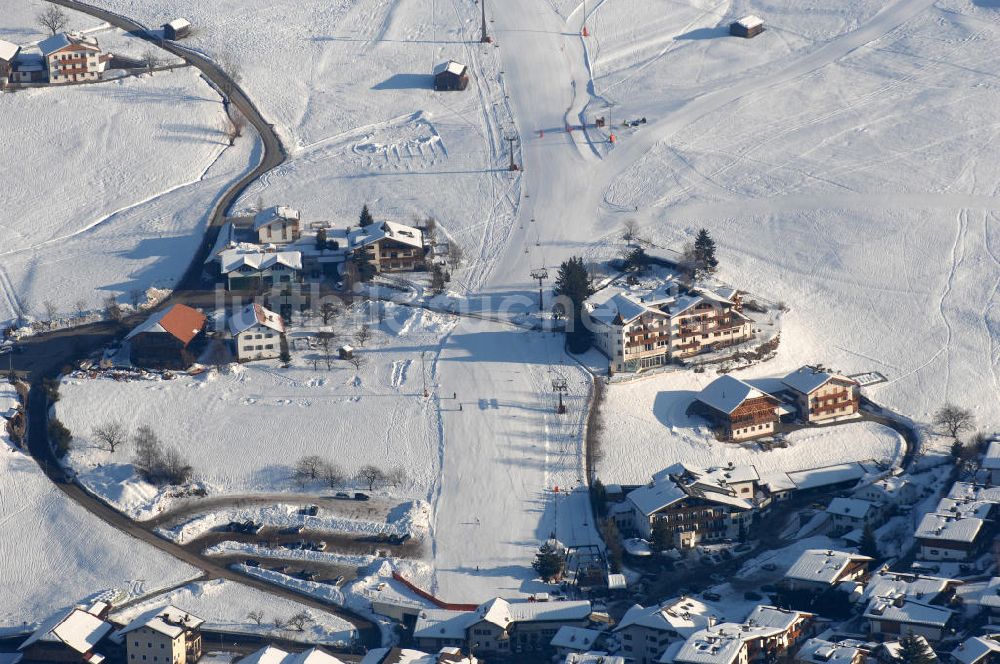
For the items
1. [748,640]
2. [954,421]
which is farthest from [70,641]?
[954,421]

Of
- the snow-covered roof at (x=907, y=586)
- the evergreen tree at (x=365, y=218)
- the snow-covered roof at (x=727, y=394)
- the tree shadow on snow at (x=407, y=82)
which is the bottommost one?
the snow-covered roof at (x=907, y=586)

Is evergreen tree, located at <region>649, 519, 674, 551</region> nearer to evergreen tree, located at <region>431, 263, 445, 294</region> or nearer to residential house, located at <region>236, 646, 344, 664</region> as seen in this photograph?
residential house, located at <region>236, 646, 344, 664</region>

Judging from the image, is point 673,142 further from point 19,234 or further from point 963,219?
point 19,234

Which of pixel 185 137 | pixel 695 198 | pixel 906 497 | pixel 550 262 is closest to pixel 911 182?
pixel 695 198

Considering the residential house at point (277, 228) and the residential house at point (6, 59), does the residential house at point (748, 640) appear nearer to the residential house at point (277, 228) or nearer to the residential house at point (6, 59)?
the residential house at point (277, 228)

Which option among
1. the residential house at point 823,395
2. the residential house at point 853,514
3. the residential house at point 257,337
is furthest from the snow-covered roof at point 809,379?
the residential house at point 257,337

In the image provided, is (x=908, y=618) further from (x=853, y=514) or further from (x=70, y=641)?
(x=70, y=641)

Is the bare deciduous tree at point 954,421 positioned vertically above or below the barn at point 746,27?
below
